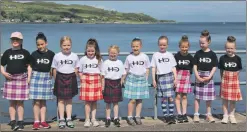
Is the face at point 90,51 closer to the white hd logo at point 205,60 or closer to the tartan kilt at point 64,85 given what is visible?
the tartan kilt at point 64,85

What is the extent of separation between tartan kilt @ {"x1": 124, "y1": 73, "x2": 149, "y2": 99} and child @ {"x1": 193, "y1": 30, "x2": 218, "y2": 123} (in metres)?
0.89

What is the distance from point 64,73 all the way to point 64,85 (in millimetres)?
186

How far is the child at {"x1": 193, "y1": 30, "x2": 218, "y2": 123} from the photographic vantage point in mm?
7059

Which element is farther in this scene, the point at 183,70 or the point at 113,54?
the point at 183,70

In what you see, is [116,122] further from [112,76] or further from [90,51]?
[90,51]

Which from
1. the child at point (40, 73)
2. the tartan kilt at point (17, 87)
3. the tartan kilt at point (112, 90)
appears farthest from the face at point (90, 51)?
the tartan kilt at point (17, 87)

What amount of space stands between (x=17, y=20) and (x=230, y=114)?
92.8 m

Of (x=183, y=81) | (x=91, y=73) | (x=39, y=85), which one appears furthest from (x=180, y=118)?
(x=39, y=85)

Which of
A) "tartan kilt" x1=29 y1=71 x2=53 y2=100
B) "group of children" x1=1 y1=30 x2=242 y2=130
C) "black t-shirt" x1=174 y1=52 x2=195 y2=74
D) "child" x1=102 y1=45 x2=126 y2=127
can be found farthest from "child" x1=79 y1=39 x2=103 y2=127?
"black t-shirt" x1=174 y1=52 x2=195 y2=74

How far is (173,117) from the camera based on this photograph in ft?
23.4

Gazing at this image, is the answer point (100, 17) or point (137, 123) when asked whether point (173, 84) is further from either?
point (100, 17)

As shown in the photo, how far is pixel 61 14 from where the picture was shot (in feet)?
398

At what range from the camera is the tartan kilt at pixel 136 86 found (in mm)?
6922

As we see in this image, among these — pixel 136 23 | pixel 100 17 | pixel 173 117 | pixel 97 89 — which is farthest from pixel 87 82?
pixel 136 23
